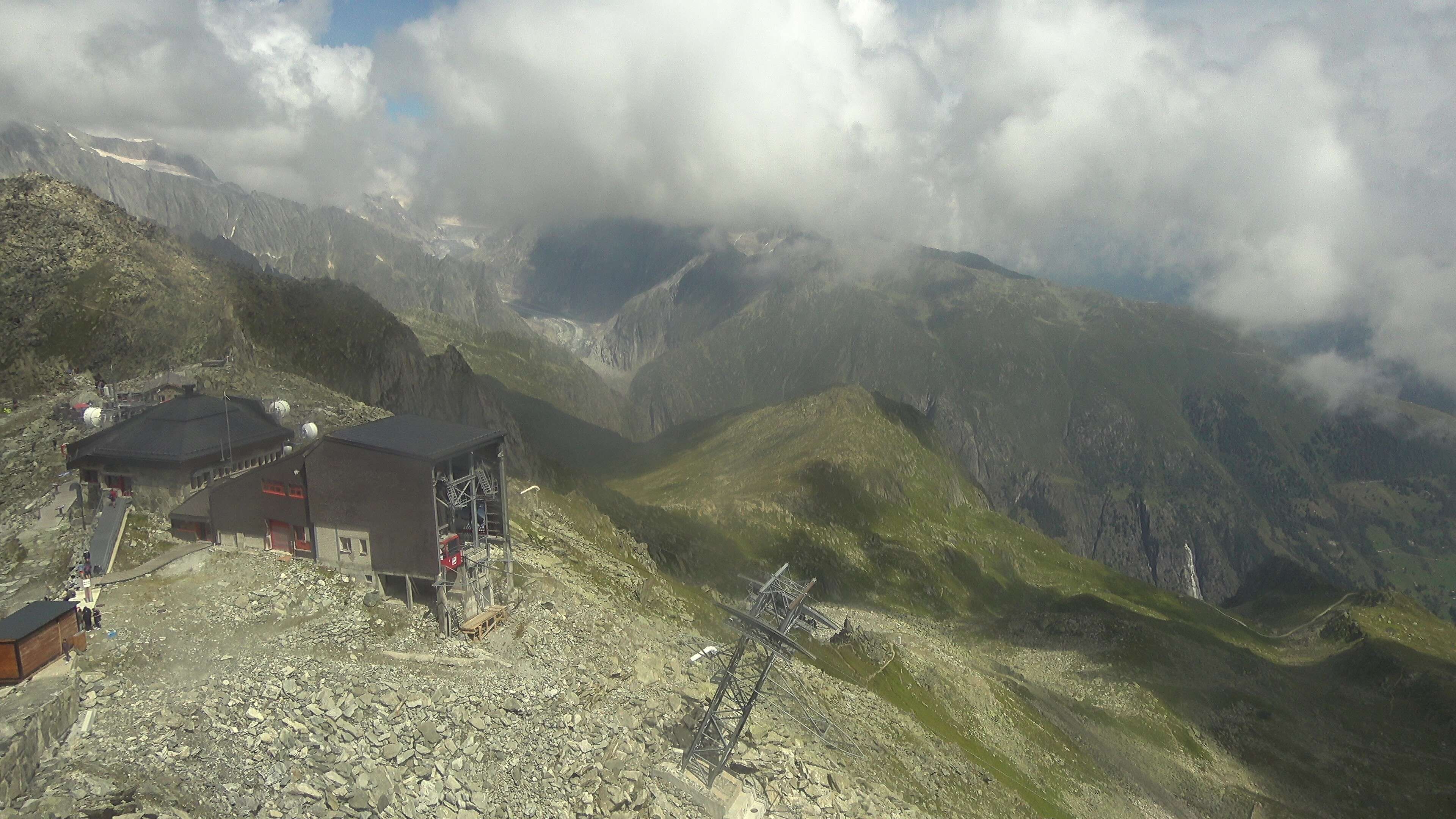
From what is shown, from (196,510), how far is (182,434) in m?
6.25

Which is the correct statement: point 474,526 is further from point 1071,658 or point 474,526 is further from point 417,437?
point 1071,658

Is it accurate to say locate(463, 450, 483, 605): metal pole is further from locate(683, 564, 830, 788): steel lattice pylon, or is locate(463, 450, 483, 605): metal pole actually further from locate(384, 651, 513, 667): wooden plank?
locate(683, 564, 830, 788): steel lattice pylon

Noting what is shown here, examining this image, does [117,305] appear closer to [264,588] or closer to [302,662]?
[264,588]

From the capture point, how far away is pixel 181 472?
44125 millimetres

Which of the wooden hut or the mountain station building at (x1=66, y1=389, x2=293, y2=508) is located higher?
the mountain station building at (x1=66, y1=389, x2=293, y2=508)

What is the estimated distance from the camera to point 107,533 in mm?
40344

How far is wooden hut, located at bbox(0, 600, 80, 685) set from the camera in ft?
90.7

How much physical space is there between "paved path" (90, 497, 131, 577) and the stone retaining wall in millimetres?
11471

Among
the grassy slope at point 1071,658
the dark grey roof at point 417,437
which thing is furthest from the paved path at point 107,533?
the grassy slope at point 1071,658

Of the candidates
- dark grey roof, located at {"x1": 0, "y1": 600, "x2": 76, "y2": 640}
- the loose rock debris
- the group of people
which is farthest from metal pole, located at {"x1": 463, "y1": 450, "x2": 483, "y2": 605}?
dark grey roof, located at {"x1": 0, "y1": 600, "x2": 76, "y2": 640}

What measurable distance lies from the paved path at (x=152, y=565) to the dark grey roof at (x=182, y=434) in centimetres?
570

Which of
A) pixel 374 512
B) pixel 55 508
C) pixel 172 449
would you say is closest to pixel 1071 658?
pixel 374 512

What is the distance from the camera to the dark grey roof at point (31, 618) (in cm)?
2762

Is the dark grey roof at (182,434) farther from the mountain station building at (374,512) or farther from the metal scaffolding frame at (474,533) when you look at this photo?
the metal scaffolding frame at (474,533)
